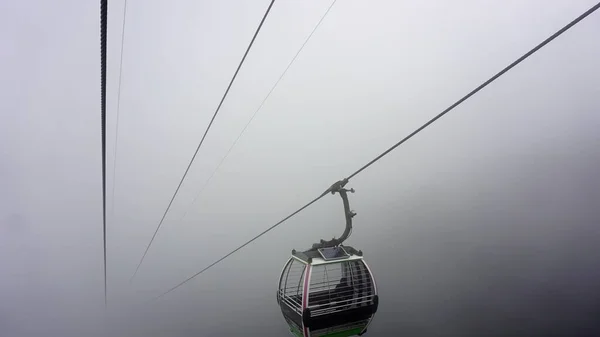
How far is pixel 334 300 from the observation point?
6.33ft

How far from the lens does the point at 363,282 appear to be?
6.49 ft

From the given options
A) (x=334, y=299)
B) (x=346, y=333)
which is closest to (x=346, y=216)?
(x=334, y=299)

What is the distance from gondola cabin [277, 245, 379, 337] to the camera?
5.87 feet

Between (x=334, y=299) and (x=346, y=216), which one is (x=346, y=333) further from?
(x=346, y=216)

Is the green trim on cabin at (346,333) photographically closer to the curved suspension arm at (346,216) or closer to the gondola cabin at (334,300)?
the gondola cabin at (334,300)

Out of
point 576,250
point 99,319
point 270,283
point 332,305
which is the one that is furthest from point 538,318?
point 99,319

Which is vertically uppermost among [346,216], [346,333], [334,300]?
[346,216]

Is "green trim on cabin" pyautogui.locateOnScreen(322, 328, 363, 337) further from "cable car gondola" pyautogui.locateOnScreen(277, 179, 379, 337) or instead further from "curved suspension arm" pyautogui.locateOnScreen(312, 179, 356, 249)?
"curved suspension arm" pyautogui.locateOnScreen(312, 179, 356, 249)

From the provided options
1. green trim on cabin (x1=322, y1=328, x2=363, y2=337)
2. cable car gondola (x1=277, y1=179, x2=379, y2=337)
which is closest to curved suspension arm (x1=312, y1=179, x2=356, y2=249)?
cable car gondola (x1=277, y1=179, x2=379, y2=337)

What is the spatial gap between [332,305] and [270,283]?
160 cm

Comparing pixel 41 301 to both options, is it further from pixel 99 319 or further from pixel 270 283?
pixel 270 283

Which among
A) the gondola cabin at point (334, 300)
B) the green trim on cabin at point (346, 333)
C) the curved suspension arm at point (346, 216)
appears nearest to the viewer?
the gondola cabin at point (334, 300)

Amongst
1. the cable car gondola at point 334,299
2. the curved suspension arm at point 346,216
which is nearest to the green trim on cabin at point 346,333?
the cable car gondola at point 334,299

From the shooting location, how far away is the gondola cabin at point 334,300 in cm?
179
